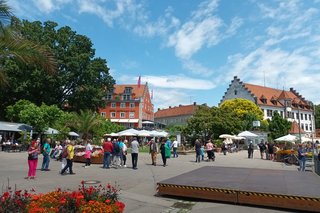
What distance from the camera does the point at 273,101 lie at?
87000mm

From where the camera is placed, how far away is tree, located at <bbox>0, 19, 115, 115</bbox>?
43.6 meters

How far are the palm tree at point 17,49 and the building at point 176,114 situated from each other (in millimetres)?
96887

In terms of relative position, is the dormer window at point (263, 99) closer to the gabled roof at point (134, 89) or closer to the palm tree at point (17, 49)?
the gabled roof at point (134, 89)

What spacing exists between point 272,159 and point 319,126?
81892 millimetres

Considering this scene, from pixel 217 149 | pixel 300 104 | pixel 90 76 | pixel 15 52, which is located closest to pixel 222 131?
pixel 217 149

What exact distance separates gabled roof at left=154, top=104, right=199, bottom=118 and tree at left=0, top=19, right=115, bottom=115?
192ft

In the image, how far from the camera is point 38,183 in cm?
1202

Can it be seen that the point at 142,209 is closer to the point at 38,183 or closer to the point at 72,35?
the point at 38,183

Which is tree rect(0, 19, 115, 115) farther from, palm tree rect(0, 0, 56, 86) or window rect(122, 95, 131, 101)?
palm tree rect(0, 0, 56, 86)

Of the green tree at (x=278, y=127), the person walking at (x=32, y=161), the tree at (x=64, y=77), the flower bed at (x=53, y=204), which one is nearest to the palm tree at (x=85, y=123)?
the tree at (x=64, y=77)

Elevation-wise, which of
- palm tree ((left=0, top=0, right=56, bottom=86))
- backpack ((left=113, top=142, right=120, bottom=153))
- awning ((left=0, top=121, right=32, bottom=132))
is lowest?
backpack ((left=113, top=142, right=120, bottom=153))

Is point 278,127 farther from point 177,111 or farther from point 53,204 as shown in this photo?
point 53,204

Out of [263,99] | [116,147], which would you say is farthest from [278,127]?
[116,147]

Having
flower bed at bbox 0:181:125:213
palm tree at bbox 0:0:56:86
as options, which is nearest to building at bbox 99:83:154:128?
palm tree at bbox 0:0:56:86
